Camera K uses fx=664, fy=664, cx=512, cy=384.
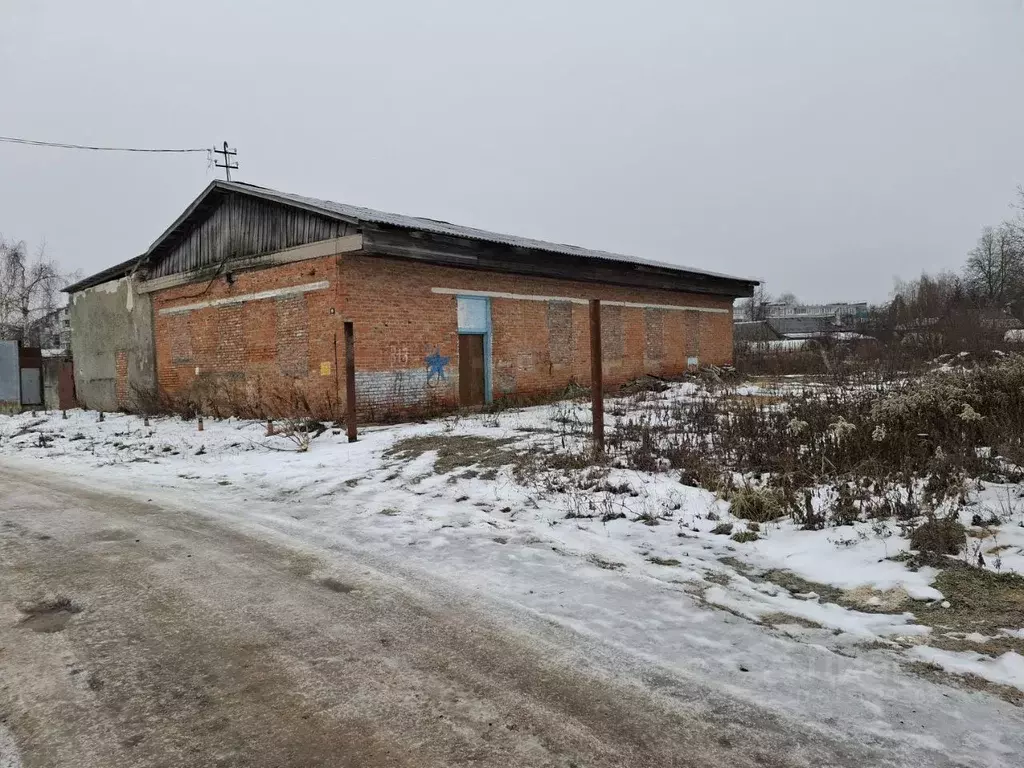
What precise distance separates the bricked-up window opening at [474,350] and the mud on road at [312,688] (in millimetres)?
10793

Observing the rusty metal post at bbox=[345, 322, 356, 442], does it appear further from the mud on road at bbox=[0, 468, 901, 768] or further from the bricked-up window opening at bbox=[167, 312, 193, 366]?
the bricked-up window opening at bbox=[167, 312, 193, 366]

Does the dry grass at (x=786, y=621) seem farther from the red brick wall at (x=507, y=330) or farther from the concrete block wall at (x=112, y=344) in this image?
the concrete block wall at (x=112, y=344)

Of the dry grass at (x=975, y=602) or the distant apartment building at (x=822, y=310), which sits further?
the distant apartment building at (x=822, y=310)

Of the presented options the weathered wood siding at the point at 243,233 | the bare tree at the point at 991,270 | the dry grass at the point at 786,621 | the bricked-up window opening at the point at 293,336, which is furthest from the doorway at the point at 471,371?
the bare tree at the point at 991,270

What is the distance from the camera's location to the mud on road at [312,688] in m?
2.60

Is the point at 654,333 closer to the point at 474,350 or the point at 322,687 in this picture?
the point at 474,350

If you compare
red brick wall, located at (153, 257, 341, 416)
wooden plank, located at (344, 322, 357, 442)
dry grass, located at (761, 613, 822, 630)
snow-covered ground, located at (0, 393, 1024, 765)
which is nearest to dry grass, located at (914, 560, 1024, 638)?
snow-covered ground, located at (0, 393, 1024, 765)

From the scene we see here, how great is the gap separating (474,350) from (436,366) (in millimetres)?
1346

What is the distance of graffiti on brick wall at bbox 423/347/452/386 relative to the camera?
48.2 ft

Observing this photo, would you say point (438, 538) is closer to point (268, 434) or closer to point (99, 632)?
point (99, 632)

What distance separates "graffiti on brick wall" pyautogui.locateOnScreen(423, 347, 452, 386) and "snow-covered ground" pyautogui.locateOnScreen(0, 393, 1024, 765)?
469cm

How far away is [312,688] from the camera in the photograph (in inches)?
122

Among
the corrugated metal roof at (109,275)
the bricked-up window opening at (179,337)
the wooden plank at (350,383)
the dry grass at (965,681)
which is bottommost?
the dry grass at (965,681)

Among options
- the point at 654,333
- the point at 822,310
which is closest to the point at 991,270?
the point at 822,310
